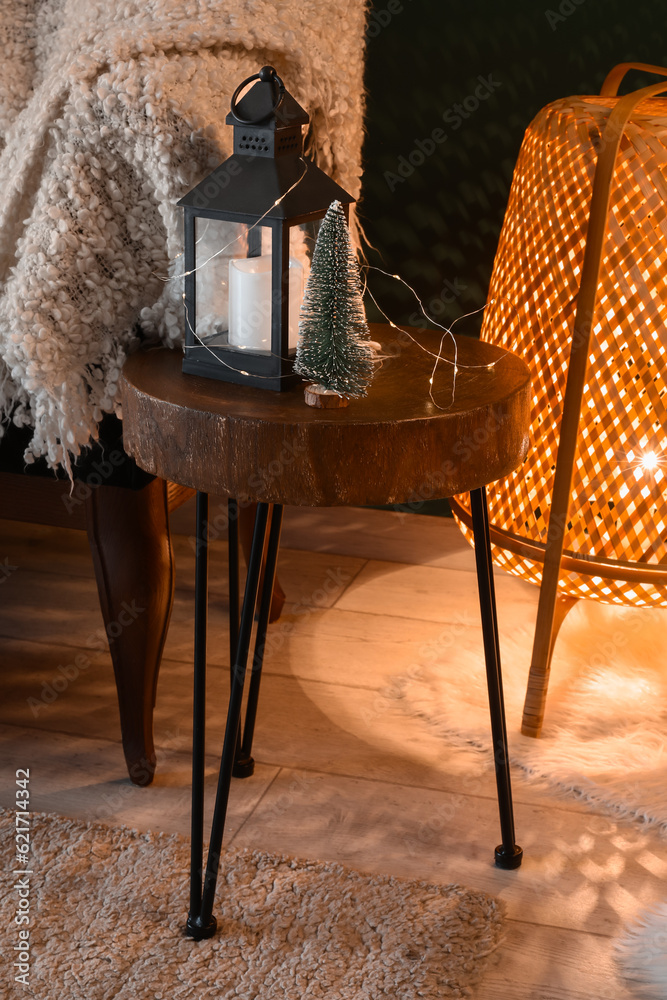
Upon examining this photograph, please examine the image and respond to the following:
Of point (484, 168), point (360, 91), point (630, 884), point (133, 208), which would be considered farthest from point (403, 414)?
point (484, 168)

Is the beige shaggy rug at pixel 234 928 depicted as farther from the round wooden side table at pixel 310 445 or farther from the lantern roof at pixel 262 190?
the lantern roof at pixel 262 190

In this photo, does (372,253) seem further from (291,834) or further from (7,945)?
(7,945)

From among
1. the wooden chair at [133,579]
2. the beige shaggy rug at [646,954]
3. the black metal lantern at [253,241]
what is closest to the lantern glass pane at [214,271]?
the black metal lantern at [253,241]

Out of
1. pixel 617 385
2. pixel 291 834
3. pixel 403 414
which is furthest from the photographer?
pixel 617 385

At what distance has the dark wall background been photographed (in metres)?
1.54

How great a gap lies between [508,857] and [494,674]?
0.67 feet

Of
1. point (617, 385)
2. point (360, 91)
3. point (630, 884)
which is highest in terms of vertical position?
point (360, 91)

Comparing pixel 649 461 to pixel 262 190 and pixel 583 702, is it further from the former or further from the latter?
pixel 262 190

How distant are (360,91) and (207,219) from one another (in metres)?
0.52

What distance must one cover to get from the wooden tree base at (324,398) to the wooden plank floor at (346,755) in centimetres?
50

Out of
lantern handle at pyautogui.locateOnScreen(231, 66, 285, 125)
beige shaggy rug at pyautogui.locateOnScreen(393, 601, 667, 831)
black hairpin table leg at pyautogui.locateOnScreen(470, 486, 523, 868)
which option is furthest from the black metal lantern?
beige shaggy rug at pyautogui.locateOnScreen(393, 601, 667, 831)

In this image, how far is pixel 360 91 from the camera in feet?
4.41

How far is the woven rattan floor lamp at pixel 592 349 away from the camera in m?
1.19

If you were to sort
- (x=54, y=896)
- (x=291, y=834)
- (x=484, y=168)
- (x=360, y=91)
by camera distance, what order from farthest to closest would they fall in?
(x=484, y=168) → (x=360, y=91) → (x=291, y=834) → (x=54, y=896)
